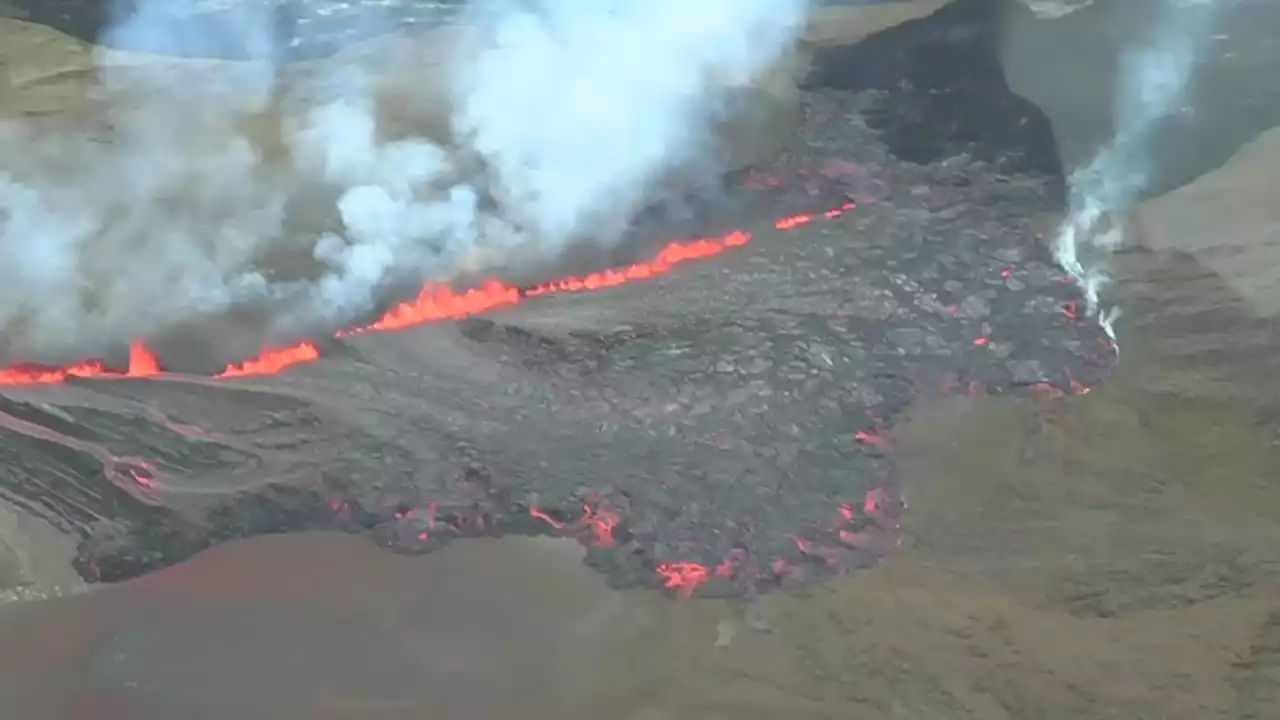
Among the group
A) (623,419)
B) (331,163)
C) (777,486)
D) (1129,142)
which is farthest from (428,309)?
(1129,142)

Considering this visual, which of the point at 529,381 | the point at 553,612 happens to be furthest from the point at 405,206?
the point at 553,612

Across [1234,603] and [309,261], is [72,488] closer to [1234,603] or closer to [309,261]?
[309,261]

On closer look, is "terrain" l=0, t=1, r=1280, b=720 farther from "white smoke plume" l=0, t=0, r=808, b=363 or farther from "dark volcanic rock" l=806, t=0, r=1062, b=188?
"white smoke plume" l=0, t=0, r=808, b=363

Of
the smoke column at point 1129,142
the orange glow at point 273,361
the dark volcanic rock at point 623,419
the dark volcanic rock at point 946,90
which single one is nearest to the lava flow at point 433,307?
the orange glow at point 273,361

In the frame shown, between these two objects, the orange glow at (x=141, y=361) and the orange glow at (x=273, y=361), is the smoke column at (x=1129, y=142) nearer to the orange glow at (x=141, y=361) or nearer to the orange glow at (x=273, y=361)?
the orange glow at (x=273, y=361)

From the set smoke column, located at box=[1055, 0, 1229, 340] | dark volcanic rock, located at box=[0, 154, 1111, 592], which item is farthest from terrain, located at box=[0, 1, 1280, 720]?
smoke column, located at box=[1055, 0, 1229, 340]
